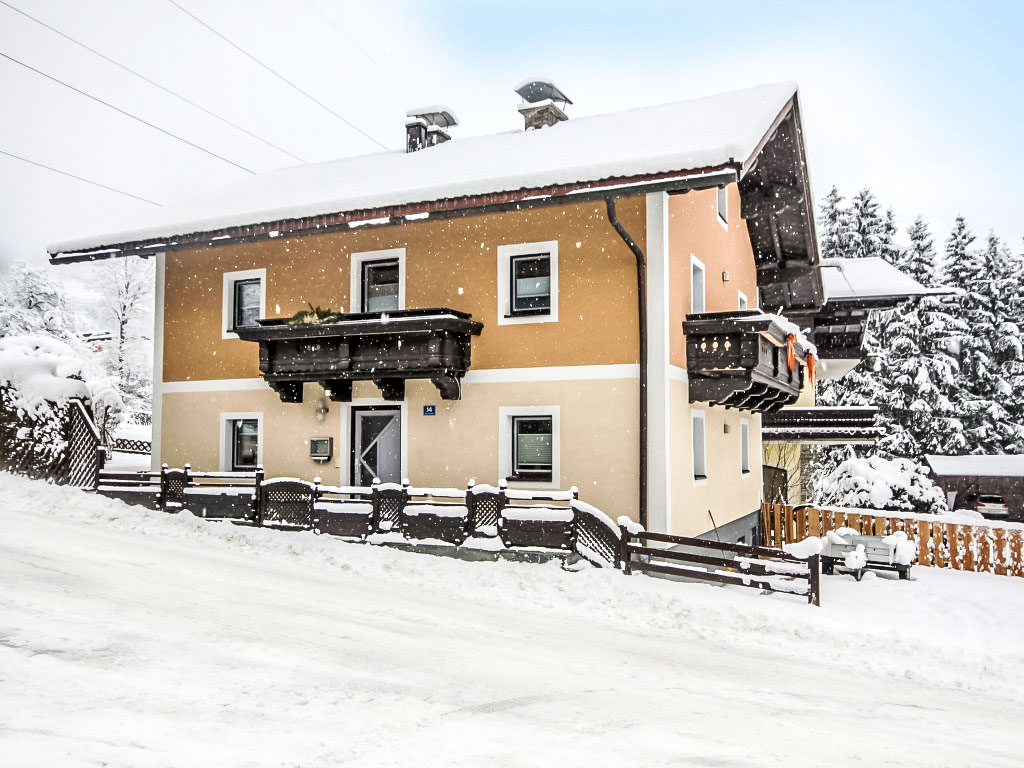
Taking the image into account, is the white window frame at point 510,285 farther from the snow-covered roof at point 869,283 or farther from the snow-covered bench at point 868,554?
the snow-covered roof at point 869,283

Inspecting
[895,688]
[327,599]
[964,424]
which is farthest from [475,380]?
[964,424]

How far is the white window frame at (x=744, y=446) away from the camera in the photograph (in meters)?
18.2

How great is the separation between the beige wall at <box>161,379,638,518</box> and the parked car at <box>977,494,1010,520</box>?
68.9 feet

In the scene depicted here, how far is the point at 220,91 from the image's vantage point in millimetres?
92875

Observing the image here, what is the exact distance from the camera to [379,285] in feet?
48.5

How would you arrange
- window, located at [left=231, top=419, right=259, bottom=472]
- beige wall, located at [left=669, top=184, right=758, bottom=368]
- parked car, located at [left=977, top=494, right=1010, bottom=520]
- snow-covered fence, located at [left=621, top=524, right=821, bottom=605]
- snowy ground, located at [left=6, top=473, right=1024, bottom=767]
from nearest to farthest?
1. snowy ground, located at [left=6, top=473, right=1024, bottom=767]
2. snow-covered fence, located at [left=621, top=524, right=821, bottom=605]
3. beige wall, located at [left=669, top=184, right=758, bottom=368]
4. window, located at [left=231, top=419, right=259, bottom=472]
5. parked car, located at [left=977, top=494, right=1010, bottom=520]

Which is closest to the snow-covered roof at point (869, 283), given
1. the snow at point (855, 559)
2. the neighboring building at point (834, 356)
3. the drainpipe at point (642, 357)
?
the neighboring building at point (834, 356)

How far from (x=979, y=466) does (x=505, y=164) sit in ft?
76.0

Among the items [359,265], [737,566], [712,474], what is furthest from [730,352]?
[359,265]

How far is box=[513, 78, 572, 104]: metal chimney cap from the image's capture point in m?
17.4

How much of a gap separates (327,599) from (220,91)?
97522mm

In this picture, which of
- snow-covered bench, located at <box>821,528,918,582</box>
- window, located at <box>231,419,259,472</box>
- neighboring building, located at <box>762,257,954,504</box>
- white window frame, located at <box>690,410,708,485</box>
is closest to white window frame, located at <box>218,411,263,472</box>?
window, located at <box>231,419,259,472</box>

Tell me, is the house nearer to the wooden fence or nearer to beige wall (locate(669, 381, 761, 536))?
beige wall (locate(669, 381, 761, 536))

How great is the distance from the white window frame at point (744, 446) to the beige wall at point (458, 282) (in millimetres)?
6829
